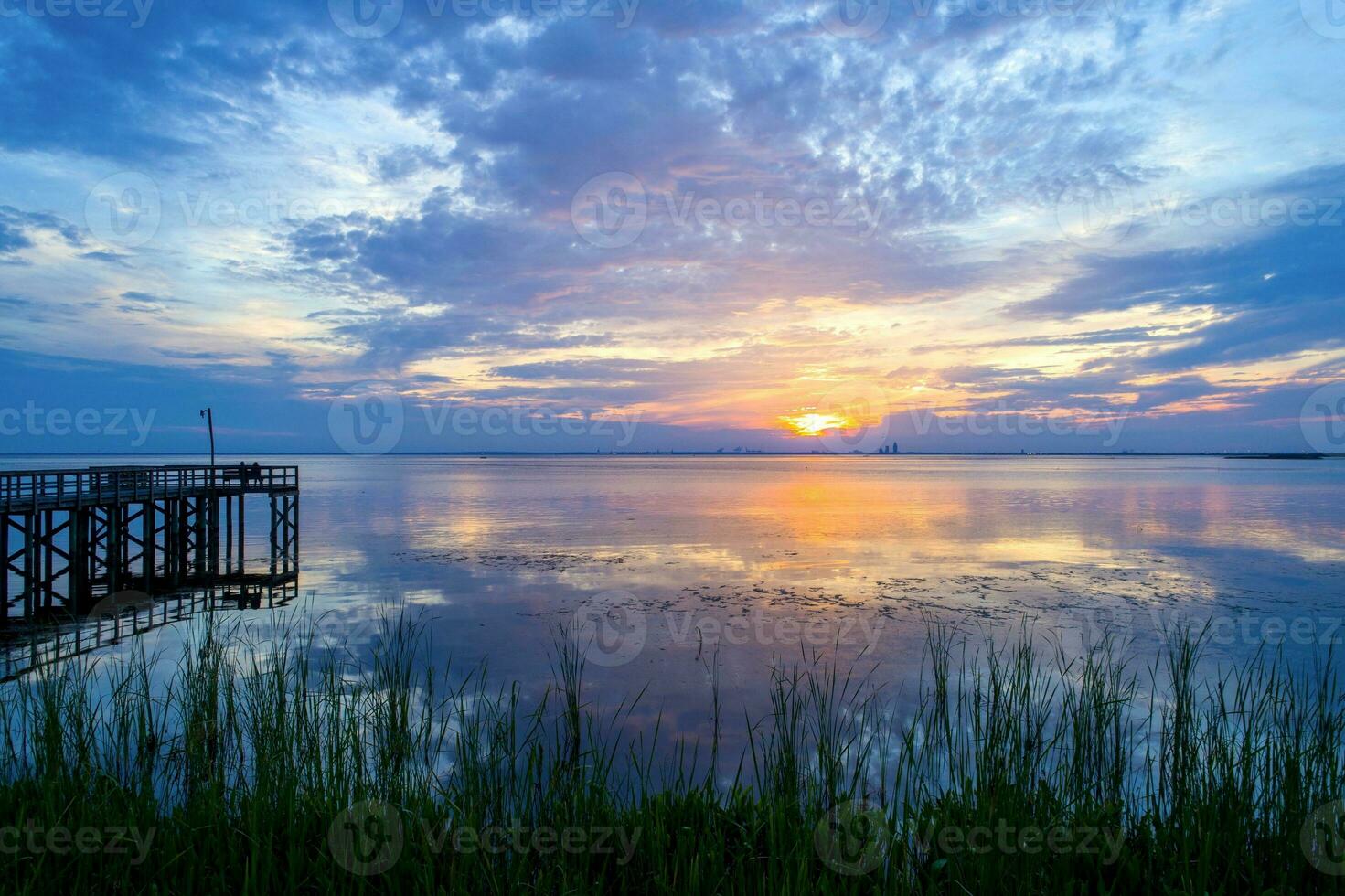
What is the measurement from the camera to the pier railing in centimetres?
1952

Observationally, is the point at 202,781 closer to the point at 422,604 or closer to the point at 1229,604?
the point at 422,604

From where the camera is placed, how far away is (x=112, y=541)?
22.3 metres

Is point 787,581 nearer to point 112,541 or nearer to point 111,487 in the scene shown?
point 112,541

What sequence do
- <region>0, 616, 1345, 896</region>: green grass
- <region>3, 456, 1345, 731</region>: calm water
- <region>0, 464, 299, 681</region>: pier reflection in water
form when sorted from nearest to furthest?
<region>0, 616, 1345, 896</region>: green grass < <region>3, 456, 1345, 731</region>: calm water < <region>0, 464, 299, 681</region>: pier reflection in water

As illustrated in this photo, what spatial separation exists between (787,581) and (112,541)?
836 inches

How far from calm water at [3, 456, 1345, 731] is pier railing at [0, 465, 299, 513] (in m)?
3.94

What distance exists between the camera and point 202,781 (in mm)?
7305

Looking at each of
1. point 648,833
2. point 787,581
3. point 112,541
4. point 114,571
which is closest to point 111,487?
point 112,541

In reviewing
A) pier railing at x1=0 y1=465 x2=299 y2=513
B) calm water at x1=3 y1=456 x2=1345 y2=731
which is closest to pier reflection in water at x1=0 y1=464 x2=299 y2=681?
pier railing at x1=0 y1=465 x2=299 y2=513

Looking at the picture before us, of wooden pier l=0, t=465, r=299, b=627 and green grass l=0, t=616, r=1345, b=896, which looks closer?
green grass l=0, t=616, r=1345, b=896

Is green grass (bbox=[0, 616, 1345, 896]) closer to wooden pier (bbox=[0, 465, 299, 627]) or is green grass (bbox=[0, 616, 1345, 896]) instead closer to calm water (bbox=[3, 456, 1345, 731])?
calm water (bbox=[3, 456, 1345, 731])

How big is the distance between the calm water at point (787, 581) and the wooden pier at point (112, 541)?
10.5 ft

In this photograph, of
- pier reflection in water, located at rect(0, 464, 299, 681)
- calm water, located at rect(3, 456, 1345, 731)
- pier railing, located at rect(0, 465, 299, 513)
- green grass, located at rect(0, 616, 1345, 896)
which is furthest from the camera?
pier railing, located at rect(0, 465, 299, 513)

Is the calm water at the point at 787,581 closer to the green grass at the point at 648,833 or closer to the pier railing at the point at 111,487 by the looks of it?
the pier railing at the point at 111,487
